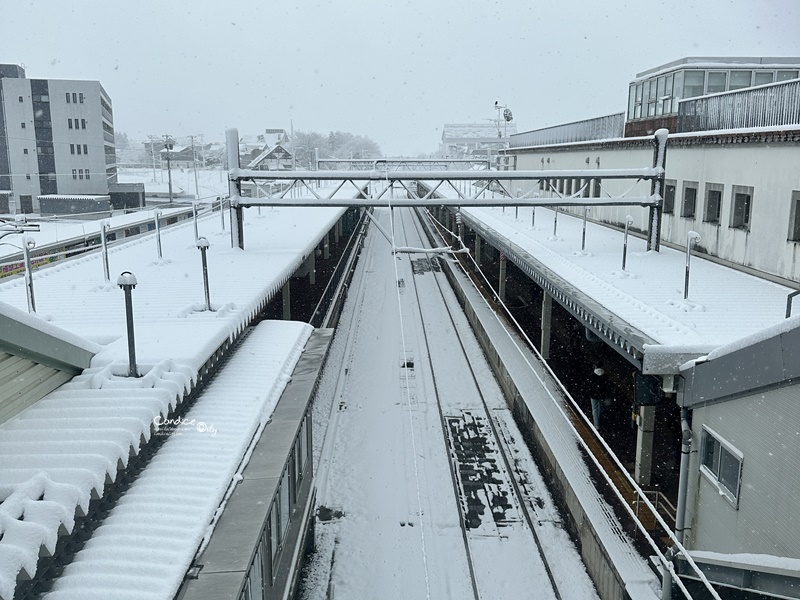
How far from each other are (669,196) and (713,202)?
2127mm

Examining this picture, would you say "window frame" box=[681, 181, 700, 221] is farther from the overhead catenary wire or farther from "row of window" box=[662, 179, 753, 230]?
the overhead catenary wire

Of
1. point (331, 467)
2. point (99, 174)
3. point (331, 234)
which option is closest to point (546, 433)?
point (331, 467)

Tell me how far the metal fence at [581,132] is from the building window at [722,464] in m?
17.0

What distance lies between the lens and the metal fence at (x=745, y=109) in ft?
37.4

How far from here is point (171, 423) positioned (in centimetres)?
545

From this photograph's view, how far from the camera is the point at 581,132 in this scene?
26.2 metres

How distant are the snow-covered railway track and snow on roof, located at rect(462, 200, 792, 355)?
281 cm

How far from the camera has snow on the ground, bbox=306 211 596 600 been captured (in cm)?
780

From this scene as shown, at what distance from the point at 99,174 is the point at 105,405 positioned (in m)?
45.8

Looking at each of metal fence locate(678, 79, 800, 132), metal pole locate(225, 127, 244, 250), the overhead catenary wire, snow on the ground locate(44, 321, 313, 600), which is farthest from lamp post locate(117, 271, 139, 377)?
metal fence locate(678, 79, 800, 132)

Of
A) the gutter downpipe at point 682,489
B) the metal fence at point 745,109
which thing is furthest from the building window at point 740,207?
the gutter downpipe at point 682,489

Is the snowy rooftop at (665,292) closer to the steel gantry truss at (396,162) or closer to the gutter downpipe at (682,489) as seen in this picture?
the gutter downpipe at (682,489)

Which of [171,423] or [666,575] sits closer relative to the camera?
[171,423]

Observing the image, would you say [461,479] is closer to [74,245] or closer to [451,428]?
[451,428]
